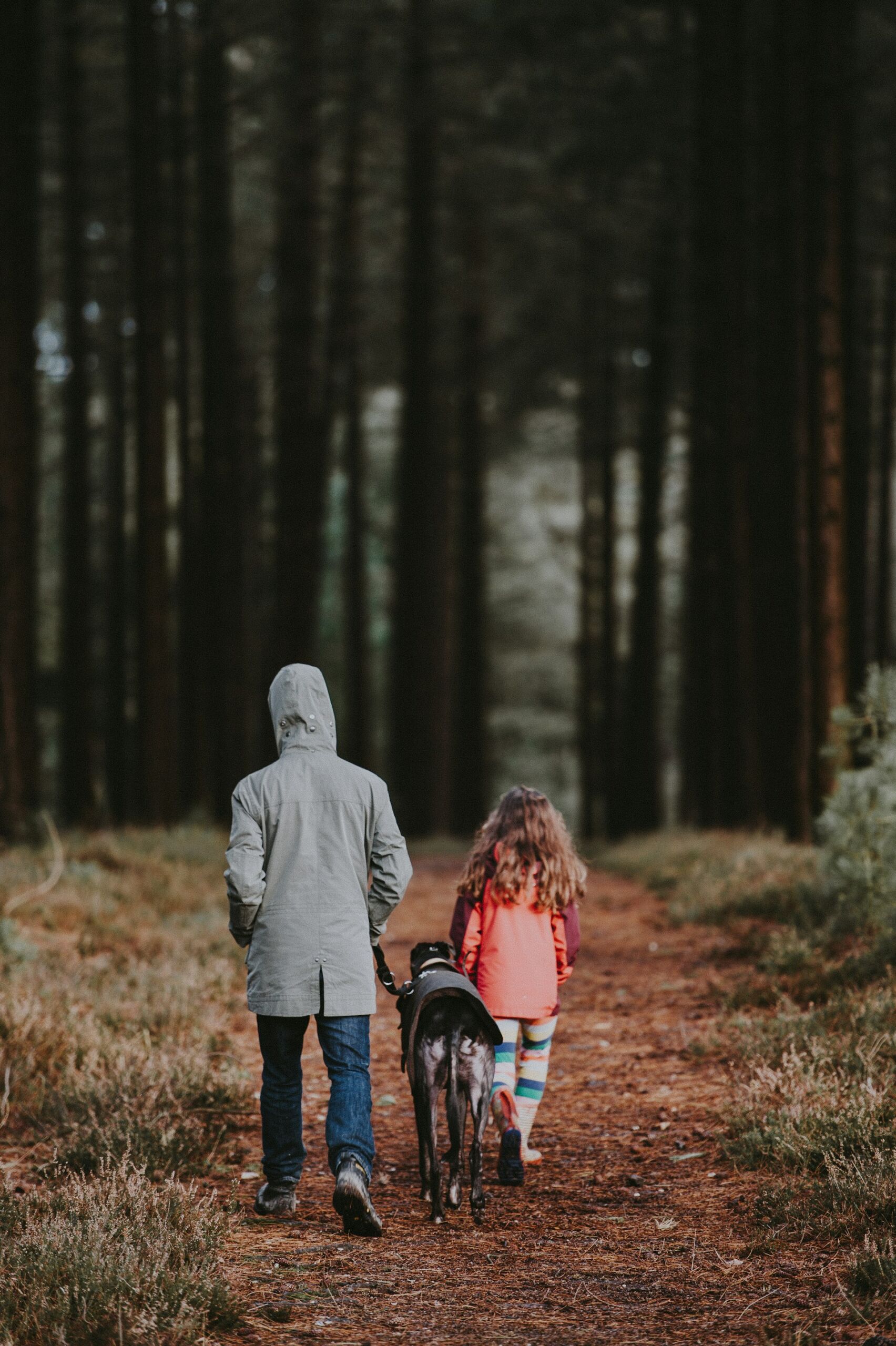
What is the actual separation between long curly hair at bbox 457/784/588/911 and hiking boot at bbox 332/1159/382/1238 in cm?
135

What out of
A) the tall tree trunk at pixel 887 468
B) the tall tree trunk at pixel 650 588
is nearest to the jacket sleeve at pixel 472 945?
the tall tree trunk at pixel 650 588

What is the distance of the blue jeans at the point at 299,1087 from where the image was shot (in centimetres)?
487

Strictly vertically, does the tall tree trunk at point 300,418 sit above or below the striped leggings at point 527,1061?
above

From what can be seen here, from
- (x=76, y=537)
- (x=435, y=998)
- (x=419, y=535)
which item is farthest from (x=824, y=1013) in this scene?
(x=76, y=537)

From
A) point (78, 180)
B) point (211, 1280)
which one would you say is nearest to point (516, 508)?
point (78, 180)

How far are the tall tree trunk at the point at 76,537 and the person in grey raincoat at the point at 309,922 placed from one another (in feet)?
48.0

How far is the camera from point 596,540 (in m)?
25.1

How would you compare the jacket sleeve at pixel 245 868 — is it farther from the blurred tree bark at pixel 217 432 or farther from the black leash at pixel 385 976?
the blurred tree bark at pixel 217 432

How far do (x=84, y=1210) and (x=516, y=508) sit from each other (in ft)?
102

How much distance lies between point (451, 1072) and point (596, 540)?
2081 cm

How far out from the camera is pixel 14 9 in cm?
1275

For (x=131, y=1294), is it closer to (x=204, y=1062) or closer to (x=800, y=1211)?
(x=800, y=1211)

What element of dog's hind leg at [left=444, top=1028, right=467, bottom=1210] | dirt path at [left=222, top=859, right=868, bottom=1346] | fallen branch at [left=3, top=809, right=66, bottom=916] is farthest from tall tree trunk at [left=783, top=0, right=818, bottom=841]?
dog's hind leg at [left=444, top=1028, right=467, bottom=1210]

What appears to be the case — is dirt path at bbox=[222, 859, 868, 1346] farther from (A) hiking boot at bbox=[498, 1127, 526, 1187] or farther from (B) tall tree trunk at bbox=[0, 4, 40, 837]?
(B) tall tree trunk at bbox=[0, 4, 40, 837]
